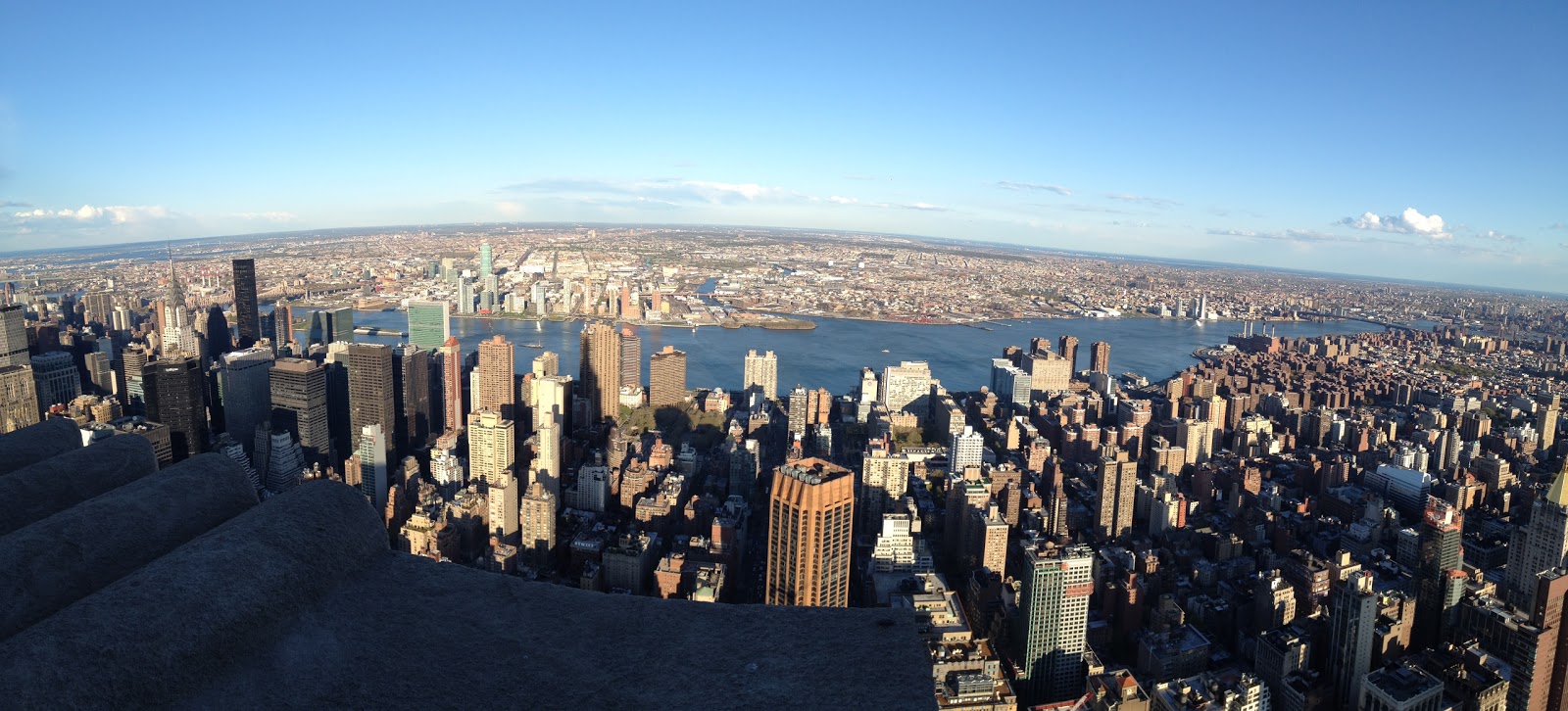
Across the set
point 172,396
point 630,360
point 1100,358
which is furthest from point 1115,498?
point 172,396

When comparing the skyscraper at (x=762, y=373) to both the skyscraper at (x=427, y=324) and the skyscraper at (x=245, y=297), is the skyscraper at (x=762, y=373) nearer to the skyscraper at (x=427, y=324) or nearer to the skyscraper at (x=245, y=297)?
the skyscraper at (x=427, y=324)

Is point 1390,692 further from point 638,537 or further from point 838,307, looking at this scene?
point 838,307

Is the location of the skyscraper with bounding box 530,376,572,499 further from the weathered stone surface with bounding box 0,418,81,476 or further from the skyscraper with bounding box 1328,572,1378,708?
the weathered stone surface with bounding box 0,418,81,476

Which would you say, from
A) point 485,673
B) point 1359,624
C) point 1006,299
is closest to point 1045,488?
point 1359,624

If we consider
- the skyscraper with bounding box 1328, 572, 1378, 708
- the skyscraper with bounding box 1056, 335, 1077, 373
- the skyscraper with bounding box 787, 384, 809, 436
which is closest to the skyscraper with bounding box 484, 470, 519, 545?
the skyscraper with bounding box 787, 384, 809, 436

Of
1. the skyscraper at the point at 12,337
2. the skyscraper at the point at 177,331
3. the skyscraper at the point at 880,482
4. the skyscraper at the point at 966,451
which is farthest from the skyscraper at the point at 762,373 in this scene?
the skyscraper at the point at 12,337

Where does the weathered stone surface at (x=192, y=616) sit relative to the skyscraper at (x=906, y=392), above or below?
above
